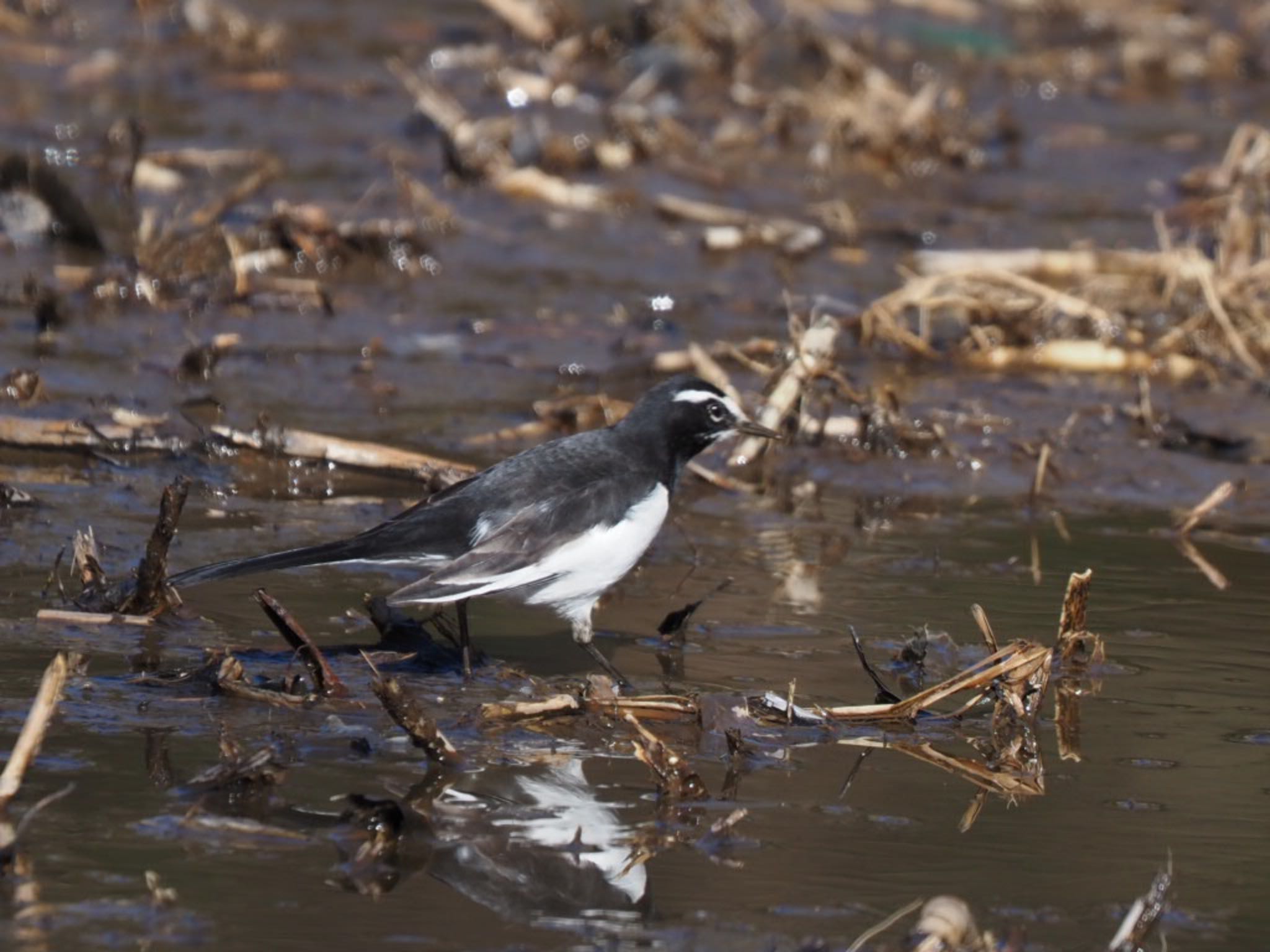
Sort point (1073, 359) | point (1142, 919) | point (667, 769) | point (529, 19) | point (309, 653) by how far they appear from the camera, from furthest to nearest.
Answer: point (529, 19)
point (1073, 359)
point (309, 653)
point (667, 769)
point (1142, 919)

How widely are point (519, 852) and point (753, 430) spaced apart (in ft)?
9.08

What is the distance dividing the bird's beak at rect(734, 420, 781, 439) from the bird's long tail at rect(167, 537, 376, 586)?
1.58 m

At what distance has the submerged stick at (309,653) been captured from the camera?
6004mm

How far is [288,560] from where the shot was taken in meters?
6.28

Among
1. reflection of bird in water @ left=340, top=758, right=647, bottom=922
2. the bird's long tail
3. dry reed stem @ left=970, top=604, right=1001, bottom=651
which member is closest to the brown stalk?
reflection of bird in water @ left=340, top=758, right=647, bottom=922

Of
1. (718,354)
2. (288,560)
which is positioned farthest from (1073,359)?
(288,560)

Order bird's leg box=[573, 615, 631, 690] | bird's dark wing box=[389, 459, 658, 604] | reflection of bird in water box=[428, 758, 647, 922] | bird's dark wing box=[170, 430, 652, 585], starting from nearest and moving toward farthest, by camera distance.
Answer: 1. reflection of bird in water box=[428, 758, 647, 922]
2. bird's dark wing box=[389, 459, 658, 604]
3. bird's dark wing box=[170, 430, 652, 585]
4. bird's leg box=[573, 615, 631, 690]

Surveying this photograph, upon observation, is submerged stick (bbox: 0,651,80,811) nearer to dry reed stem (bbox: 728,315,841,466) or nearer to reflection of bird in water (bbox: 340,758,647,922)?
reflection of bird in water (bbox: 340,758,647,922)

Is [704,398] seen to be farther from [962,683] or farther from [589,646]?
[962,683]

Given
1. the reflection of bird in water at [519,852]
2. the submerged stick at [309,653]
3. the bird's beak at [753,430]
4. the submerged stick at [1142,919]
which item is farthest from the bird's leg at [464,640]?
the submerged stick at [1142,919]

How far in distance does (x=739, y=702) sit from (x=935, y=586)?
6.54ft

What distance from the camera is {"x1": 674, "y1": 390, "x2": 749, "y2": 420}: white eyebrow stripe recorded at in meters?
7.15

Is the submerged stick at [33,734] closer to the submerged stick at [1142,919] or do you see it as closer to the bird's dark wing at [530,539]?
the bird's dark wing at [530,539]

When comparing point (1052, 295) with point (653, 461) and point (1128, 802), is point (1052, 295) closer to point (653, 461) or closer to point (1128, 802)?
point (653, 461)
